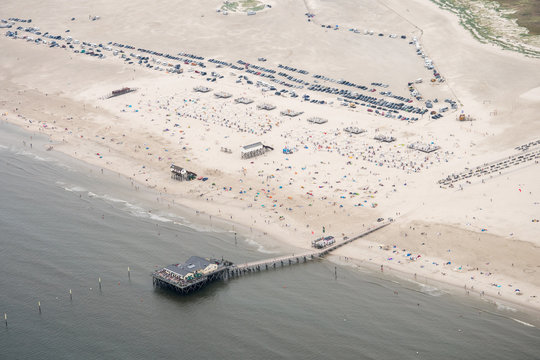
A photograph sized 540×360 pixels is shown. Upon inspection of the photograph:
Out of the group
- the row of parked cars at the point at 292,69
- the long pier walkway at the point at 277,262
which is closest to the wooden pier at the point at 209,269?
the long pier walkway at the point at 277,262

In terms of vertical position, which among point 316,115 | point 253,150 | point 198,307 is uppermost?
point 253,150

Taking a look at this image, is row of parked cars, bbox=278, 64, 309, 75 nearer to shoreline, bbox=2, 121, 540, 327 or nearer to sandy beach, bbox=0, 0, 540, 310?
sandy beach, bbox=0, 0, 540, 310

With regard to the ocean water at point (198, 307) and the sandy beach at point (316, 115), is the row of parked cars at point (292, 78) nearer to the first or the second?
the sandy beach at point (316, 115)

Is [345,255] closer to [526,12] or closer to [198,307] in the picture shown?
[198,307]

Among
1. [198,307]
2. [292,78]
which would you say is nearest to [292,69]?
[292,78]

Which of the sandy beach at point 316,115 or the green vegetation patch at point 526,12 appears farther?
the green vegetation patch at point 526,12

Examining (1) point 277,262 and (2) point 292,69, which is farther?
(2) point 292,69

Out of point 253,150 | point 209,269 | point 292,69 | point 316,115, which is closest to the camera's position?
point 209,269
